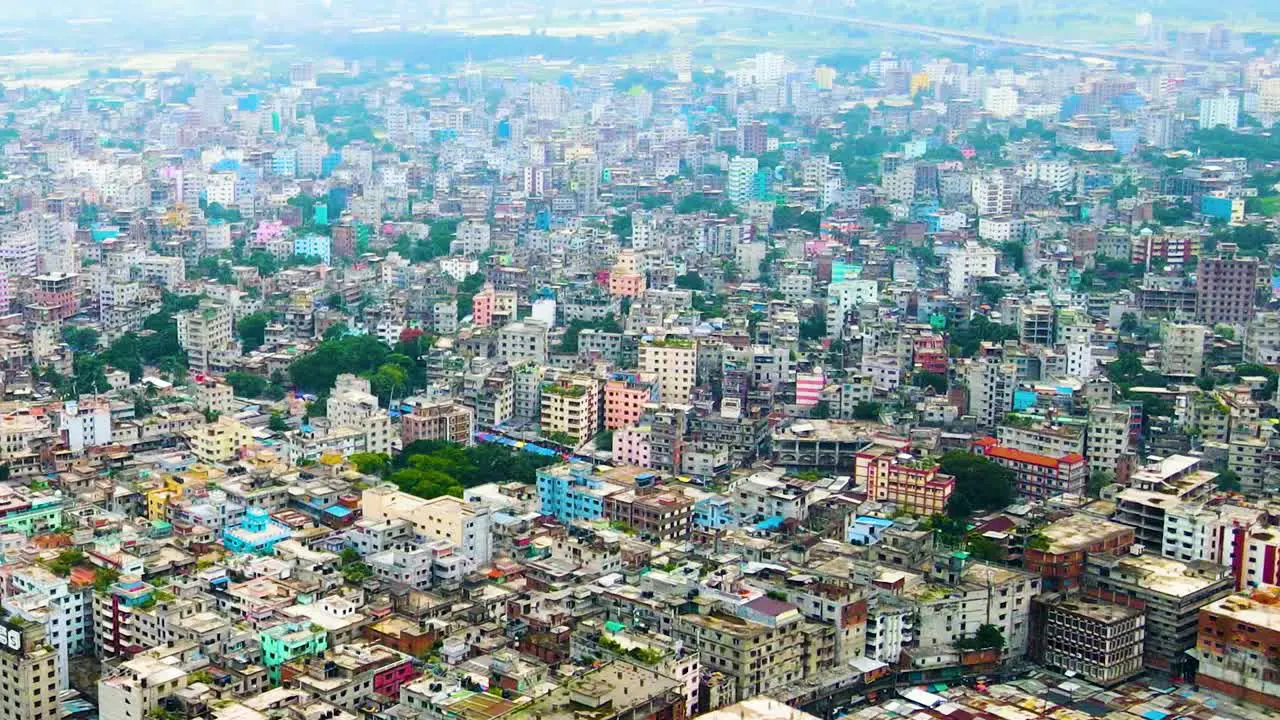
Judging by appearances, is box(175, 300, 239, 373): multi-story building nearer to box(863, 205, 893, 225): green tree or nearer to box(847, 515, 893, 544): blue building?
box(847, 515, 893, 544): blue building

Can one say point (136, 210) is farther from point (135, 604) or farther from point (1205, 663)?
point (1205, 663)

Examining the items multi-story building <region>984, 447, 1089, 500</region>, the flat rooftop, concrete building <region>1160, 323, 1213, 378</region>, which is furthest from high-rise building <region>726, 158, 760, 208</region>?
the flat rooftop

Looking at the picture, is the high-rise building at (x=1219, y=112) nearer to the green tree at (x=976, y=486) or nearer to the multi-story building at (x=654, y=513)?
the green tree at (x=976, y=486)

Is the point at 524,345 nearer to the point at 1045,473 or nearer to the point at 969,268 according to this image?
the point at 1045,473

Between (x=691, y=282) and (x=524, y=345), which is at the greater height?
(x=524, y=345)

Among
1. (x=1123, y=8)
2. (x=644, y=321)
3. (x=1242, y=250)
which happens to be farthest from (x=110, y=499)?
(x=1123, y=8)

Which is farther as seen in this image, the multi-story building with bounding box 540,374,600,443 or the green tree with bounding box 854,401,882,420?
the green tree with bounding box 854,401,882,420

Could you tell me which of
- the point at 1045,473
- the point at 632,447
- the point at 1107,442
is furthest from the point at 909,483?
the point at 632,447
